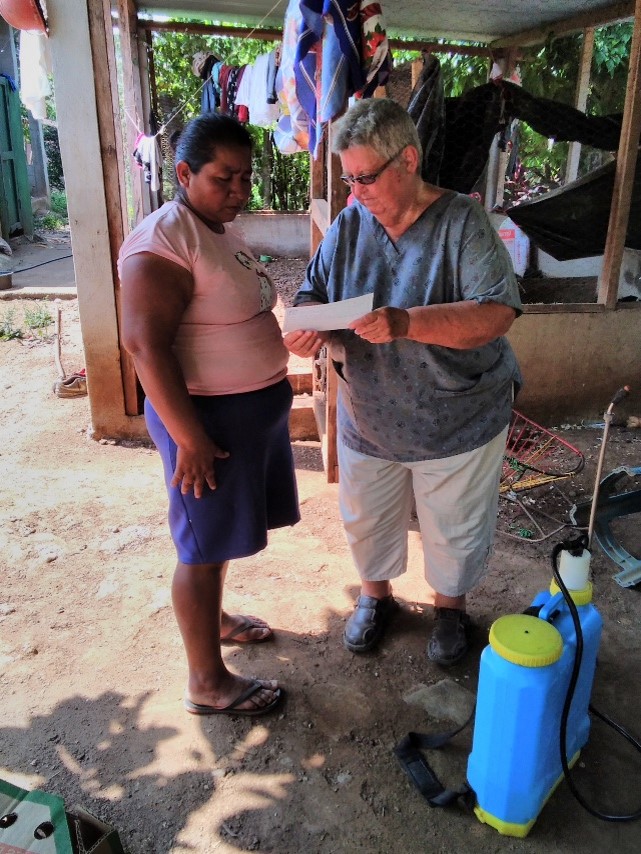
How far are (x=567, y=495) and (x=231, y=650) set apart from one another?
6.97ft

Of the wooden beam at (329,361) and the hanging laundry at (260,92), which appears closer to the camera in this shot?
the wooden beam at (329,361)

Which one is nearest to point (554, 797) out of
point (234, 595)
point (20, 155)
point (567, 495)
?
point (234, 595)

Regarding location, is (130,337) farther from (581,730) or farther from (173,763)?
(581,730)

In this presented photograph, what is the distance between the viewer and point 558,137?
14.5 feet

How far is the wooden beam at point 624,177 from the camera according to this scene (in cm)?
392

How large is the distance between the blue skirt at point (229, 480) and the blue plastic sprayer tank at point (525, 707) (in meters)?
0.76

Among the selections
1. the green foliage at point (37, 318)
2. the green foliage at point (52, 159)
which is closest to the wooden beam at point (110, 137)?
the green foliage at point (37, 318)

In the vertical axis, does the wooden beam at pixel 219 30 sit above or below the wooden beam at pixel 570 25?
above

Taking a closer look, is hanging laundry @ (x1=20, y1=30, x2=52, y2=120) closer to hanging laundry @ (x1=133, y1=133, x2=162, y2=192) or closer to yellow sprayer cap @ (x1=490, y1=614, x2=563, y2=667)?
hanging laundry @ (x1=133, y1=133, x2=162, y2=192)

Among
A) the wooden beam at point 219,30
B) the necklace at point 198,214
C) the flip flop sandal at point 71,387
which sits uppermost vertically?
the wooden beam at point 219,30

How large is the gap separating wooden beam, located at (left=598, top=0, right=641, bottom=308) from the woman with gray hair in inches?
104

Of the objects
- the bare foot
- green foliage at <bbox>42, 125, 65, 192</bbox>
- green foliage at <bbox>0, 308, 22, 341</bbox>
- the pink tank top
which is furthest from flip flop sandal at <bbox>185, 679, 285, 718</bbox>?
green foliage at <bbox>42, 125, 65, 192</bbox>

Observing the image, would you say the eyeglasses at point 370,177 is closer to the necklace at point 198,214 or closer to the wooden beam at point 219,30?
the necklace at point 198,214

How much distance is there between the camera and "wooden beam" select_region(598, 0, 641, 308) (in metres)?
3.92
